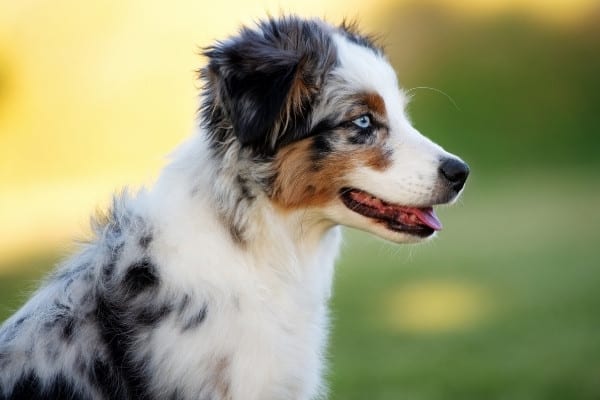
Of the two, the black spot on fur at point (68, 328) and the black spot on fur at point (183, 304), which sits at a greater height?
the black spot on fur at point (183, 304)

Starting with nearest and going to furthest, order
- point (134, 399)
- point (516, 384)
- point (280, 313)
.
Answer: point (134, 399) < point (280, 313) < point (516, 384)

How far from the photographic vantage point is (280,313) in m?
4.14

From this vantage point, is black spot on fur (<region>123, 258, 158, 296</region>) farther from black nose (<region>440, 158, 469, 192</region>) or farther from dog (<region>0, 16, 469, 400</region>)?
black nose (<region>440, 158, 469, 192</region>)

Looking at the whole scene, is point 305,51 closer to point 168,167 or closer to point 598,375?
point 168,167

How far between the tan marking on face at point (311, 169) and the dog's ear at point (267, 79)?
82 mm

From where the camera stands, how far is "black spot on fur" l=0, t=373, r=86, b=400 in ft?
12.2

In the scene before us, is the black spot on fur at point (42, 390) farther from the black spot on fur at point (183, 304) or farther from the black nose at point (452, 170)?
the black nose at point (452, 170)

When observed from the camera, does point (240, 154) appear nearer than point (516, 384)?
Yes

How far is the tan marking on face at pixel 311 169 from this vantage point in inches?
161

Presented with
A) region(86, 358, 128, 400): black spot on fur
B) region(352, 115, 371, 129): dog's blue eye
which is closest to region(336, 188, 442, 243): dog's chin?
region(352, 115, 371, 129): dog's blue eye

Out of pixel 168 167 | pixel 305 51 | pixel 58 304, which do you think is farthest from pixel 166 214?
pixel 305 51

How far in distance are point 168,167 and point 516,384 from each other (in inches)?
159

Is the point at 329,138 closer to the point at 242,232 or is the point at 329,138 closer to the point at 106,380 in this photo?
the point at 242,232

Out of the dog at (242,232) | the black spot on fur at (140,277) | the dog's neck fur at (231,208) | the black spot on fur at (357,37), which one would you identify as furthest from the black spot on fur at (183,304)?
the black spot on fur at (357,37)
